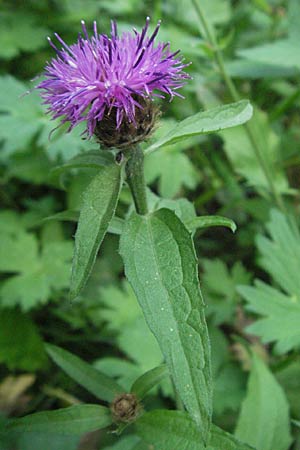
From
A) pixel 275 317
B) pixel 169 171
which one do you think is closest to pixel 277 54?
pixel 169 171

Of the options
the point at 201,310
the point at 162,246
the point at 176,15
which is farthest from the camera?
the point at 176,15

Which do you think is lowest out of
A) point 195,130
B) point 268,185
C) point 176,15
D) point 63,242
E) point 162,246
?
A: point 268,185

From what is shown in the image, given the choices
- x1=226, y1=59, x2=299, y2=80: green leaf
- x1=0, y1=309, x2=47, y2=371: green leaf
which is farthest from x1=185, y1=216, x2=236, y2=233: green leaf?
x1=226, y1=59, x2=299, y2=80: green leaf

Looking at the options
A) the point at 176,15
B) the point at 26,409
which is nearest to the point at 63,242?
the point at 26,409

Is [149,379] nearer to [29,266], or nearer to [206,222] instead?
[206,222]

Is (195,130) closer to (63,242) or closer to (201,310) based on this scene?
(201,310)

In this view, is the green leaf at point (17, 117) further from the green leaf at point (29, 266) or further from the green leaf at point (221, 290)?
the green leaf at point (221, 290)

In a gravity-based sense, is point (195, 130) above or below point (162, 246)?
above
